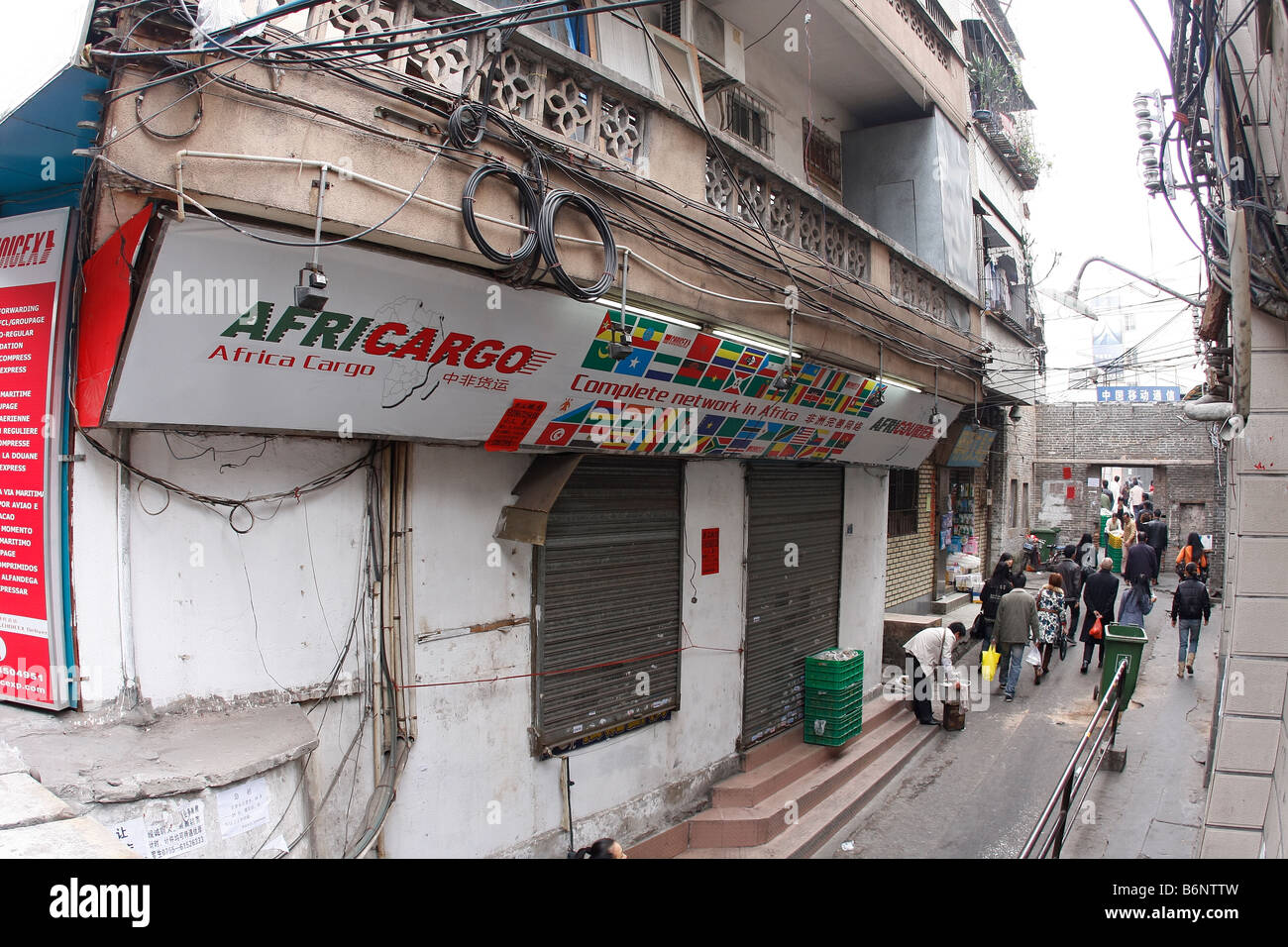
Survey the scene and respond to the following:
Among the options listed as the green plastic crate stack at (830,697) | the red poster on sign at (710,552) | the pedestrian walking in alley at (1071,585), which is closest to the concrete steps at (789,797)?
the green plastic crate stack at (830,697)

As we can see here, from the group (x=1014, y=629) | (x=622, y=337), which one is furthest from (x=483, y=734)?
(x=1014, y=629)

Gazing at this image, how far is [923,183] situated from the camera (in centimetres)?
1133

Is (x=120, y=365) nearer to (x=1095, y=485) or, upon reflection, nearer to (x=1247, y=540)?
(x=1247, y=540)

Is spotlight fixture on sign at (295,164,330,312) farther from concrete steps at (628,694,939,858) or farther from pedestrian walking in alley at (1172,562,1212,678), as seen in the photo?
pedestrian walking in alley at (1172,562,1212,678)

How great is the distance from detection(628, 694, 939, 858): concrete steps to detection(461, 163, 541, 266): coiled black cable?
510cm

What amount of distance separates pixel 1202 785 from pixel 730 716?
4877mm

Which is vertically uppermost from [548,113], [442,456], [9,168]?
[548,113]

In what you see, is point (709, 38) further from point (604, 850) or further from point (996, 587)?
point (996, 587)

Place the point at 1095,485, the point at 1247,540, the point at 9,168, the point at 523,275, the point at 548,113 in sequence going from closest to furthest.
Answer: the point at 9,168
the point at 523,275
the point at 548,113
the point at 1247,540
the point at 1095,485

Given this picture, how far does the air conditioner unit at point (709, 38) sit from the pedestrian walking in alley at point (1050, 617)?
9679 mm

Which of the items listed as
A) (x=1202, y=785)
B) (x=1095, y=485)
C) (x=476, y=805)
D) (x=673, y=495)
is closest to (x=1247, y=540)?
(x=1202, y=785)

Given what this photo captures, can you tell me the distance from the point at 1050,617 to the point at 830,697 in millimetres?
6250

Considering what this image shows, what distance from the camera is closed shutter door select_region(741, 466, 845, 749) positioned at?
29.5 feet

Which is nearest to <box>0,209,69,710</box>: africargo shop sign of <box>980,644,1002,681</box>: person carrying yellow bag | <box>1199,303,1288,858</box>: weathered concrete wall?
<box>1199,303,1288,858</box>: weathered concrete wall
